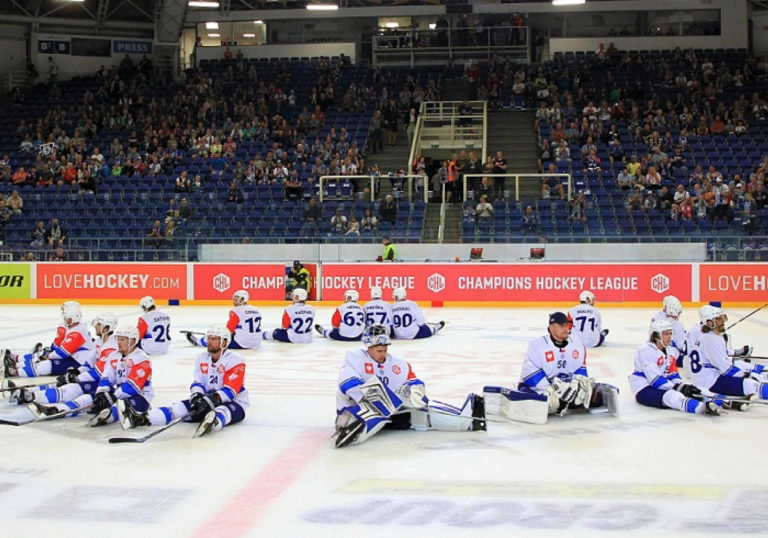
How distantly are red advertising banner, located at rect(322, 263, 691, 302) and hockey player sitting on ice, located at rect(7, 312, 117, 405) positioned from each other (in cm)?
1437

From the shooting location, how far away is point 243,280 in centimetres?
2539

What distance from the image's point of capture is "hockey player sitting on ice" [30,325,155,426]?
9094mm

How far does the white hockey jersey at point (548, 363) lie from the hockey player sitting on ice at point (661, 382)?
102 centimetres

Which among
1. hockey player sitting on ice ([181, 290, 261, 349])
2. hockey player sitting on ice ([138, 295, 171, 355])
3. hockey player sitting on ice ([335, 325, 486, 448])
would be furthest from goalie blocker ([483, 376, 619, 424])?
hockey player sitting on ice ([138, 295, 171, 355])

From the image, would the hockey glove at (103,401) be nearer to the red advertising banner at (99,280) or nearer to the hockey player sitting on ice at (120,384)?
the hockey player sitting on ice at (120,384)

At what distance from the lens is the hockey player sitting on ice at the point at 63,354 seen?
11180mm

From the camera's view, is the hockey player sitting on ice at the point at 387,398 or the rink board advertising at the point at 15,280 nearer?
the hockey player sitting on ice at the point at 387,398

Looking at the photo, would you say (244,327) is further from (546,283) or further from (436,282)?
(546,283)

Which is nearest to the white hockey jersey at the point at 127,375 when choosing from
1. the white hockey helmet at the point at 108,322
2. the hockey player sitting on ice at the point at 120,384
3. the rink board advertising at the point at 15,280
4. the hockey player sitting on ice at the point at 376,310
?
the hockey player sitting on ice at the point at 120,384

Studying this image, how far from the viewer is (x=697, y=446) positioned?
824 cm

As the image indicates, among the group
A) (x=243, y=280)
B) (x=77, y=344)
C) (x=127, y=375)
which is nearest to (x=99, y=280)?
(x=243, y=280)

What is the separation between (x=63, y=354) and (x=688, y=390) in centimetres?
742

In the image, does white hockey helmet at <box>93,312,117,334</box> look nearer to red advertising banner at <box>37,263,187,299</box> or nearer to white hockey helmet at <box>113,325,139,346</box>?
white hockey helmet at <box>113,325,139,346</box>

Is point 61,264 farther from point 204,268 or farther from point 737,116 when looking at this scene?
point 737,116
